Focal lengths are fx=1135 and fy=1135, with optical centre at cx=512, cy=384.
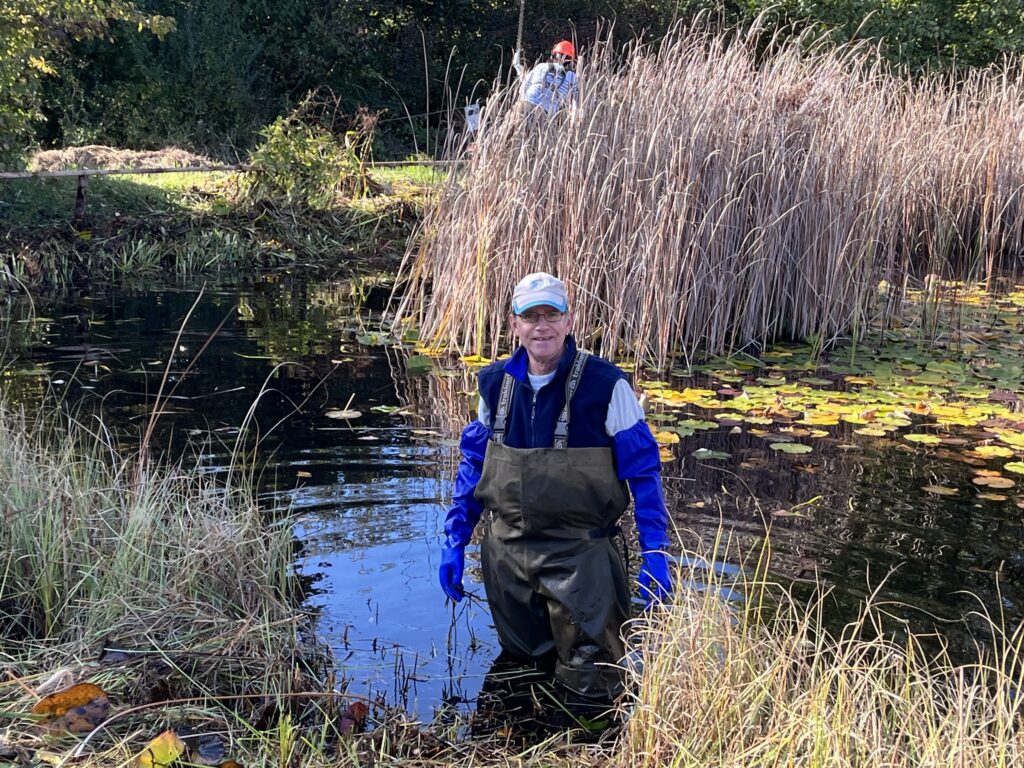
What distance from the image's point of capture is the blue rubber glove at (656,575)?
364cm

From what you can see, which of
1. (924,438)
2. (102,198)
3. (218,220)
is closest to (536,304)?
(924,438)

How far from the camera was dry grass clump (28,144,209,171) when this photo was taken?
45.6 feet

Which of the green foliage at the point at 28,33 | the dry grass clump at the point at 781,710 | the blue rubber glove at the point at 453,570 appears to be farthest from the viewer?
the green foliage at the point at 28,33

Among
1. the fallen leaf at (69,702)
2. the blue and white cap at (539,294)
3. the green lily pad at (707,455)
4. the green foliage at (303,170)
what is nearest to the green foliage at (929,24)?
the green foliage at (303,170)

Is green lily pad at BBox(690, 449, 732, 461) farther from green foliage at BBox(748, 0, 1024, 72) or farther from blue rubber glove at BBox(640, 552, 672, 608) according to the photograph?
green foliage at BBox(748, 0, 1024, 72)

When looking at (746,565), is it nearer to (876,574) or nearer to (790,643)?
(876,574)

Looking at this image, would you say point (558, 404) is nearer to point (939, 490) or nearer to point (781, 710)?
point (781, 710)

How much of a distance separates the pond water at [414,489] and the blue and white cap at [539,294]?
1.29 metres

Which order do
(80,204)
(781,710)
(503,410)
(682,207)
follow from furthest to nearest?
1. (80,204)
2. (682,207)
3. (503,410)
4. (781,710)

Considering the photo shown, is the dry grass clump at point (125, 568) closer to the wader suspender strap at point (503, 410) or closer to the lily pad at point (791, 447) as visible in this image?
the wader suspender strap at point (503, 410)

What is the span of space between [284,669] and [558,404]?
4.05ft

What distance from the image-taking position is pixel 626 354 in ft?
25.9

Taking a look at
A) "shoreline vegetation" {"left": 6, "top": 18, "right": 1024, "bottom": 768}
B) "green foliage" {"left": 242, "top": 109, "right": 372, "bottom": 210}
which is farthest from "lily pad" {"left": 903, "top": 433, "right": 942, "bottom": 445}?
"green foliage" {"left": 242, "top": 109, "right": 372, "bottom": 210}

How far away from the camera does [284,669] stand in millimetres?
3670
